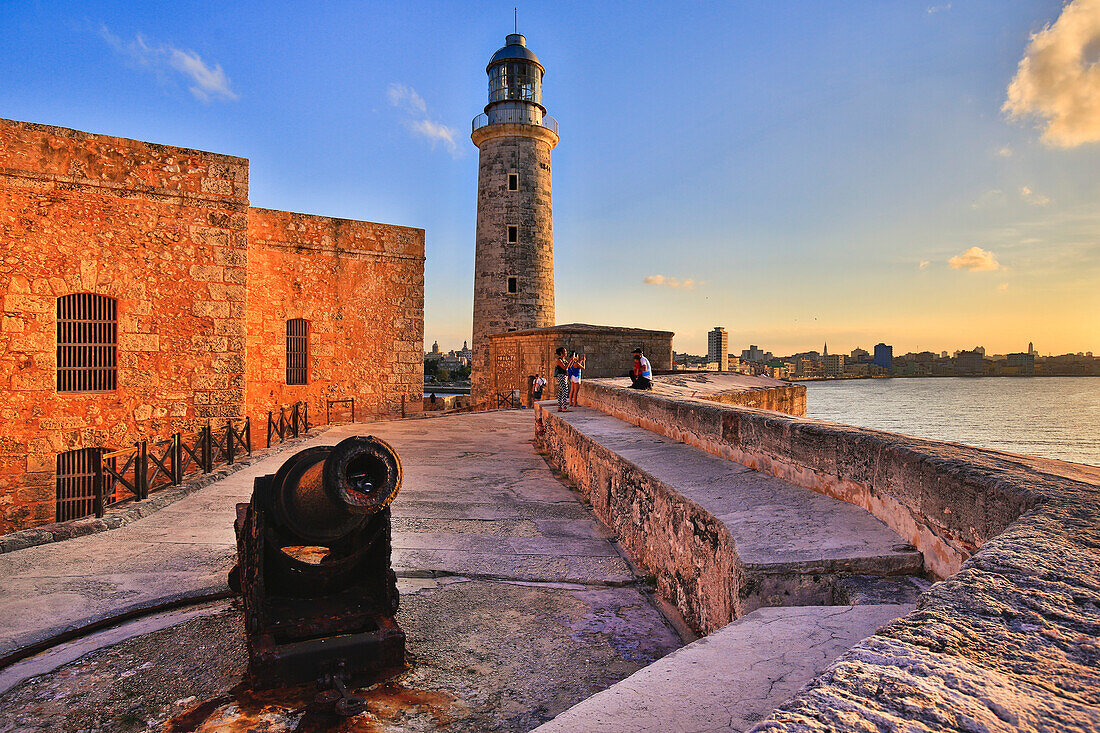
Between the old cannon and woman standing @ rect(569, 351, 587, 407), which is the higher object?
woman standing @ rect(569, 351, 587, 407)

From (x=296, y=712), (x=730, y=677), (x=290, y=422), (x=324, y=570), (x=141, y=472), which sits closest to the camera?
(x=730, y=677)

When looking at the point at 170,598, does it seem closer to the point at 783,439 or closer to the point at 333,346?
the point at 783,439

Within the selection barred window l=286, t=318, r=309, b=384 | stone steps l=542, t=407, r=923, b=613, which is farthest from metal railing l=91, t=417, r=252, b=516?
stone steps l=542, t=407, r=923, b=613

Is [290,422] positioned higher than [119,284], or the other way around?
[119,284]

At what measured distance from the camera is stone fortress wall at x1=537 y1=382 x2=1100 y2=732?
961 millimetres

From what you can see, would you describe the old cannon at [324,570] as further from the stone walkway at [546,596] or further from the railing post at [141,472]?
the railing post at [141,472]

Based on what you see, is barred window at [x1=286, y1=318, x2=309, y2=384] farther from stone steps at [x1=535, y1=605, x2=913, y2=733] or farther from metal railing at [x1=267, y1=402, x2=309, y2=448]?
stone steps at [x1=535, y1=605, x2=913, y2=733]

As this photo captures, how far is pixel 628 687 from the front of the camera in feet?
5.64

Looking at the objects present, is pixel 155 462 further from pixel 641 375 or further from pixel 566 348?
pixel 566 348

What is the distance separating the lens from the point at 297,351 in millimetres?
12844

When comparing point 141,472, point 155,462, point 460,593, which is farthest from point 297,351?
point 460,593

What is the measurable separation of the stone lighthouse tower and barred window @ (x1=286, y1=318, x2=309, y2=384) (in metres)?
8.92

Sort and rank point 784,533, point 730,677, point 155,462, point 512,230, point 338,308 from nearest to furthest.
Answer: point 730,677 < point 784,533 < point 155,462 < point 338,308 < point 512,230

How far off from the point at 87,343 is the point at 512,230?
15.2m
